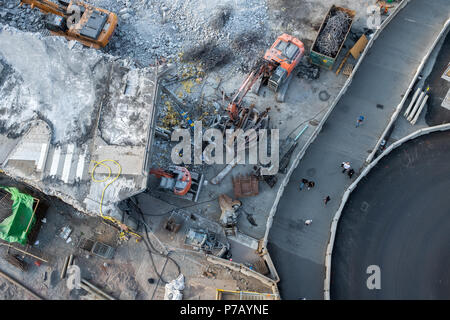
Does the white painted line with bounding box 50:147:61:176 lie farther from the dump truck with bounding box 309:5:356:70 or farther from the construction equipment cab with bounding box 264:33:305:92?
the dump truck with bounding box 309:5:356:70

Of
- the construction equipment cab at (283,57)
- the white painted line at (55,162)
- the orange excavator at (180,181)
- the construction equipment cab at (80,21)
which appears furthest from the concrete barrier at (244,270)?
the construction equipment cab at (80,21)

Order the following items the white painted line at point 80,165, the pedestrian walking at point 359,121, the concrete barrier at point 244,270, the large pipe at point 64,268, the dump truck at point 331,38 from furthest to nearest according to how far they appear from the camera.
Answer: the dump truck at point 331,38 → the pedestrian walking at point 359,121 → the large pipe at point 64,268 → the white painted line at point 80,165 → the concrete barrier at point 244,270

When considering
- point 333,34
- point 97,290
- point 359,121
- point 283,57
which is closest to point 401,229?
point 359,121

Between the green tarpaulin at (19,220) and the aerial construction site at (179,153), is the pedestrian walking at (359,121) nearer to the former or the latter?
the aerial construction site at (179,153)

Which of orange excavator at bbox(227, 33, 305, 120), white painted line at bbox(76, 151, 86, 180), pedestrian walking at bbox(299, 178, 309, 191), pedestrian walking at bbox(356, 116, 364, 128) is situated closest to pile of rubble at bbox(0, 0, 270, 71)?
orange excavator at bbox(227, 33, 305, 120)
